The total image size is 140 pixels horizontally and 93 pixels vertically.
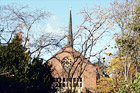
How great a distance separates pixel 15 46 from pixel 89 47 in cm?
909

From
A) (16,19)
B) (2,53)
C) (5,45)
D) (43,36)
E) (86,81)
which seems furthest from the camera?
(86,81)

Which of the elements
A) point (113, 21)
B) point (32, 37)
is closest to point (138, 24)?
point (113, 21)

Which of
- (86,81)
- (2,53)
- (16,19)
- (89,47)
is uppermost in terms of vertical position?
(16,19)

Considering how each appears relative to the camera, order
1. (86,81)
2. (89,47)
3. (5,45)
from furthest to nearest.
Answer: (86,81) < (89,47) < (5,45)

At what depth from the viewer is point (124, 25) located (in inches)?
869

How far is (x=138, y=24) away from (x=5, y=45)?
14.2 m

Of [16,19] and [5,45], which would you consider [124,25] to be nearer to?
[16,19]

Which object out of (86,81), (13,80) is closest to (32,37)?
(13,80)

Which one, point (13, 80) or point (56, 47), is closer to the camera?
point (13, 80)

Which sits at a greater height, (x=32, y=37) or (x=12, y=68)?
(x=32, y=37)

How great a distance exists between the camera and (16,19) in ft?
59.7

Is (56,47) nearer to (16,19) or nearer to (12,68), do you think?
(16,19)

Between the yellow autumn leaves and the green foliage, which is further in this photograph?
the green foliage

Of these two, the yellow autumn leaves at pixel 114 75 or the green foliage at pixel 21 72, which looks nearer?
the yellow autumn leaves at pixel 114 75
